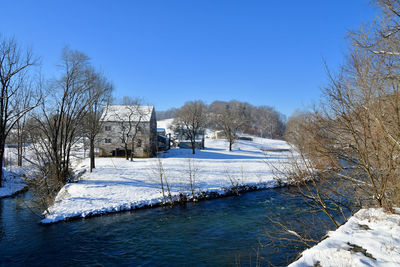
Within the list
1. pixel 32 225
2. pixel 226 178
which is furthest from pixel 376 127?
pixel 226 178

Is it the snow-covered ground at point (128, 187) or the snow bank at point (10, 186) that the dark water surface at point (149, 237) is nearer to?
the snow-covered ground at point (128, 187)

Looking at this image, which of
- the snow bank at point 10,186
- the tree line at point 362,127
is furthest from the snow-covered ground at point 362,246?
the snow bank at point 10,186

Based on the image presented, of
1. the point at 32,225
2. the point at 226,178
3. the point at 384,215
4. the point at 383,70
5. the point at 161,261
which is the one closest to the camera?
the point at 384,215

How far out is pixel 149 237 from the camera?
448 inches

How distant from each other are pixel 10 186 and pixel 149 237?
17361mm

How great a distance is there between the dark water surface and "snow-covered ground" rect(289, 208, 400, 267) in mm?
3784

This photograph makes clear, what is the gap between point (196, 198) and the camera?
18.0 meters

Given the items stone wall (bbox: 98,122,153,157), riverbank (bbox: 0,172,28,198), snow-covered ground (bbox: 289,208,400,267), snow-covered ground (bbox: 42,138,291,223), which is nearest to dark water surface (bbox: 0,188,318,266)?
snow-covered ground (bbox: 42,138,291,223)

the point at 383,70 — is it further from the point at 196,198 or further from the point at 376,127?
the point at 196,198

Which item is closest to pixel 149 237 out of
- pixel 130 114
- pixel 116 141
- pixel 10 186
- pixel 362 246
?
pixel 362 246

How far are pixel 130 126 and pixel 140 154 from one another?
541 centimetres

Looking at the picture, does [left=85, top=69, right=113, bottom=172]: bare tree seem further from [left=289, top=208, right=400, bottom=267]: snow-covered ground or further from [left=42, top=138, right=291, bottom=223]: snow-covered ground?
[left=289, top=208, right=400, bottom=267]: snow-covered ground

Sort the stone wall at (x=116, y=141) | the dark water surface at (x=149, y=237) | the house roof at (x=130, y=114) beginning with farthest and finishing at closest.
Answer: the stone wall at (x=116, y=141)
the house roof at (x=130, y=114)
the dark water surface at (x=149, y=237)

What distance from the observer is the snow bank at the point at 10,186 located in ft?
63.8
